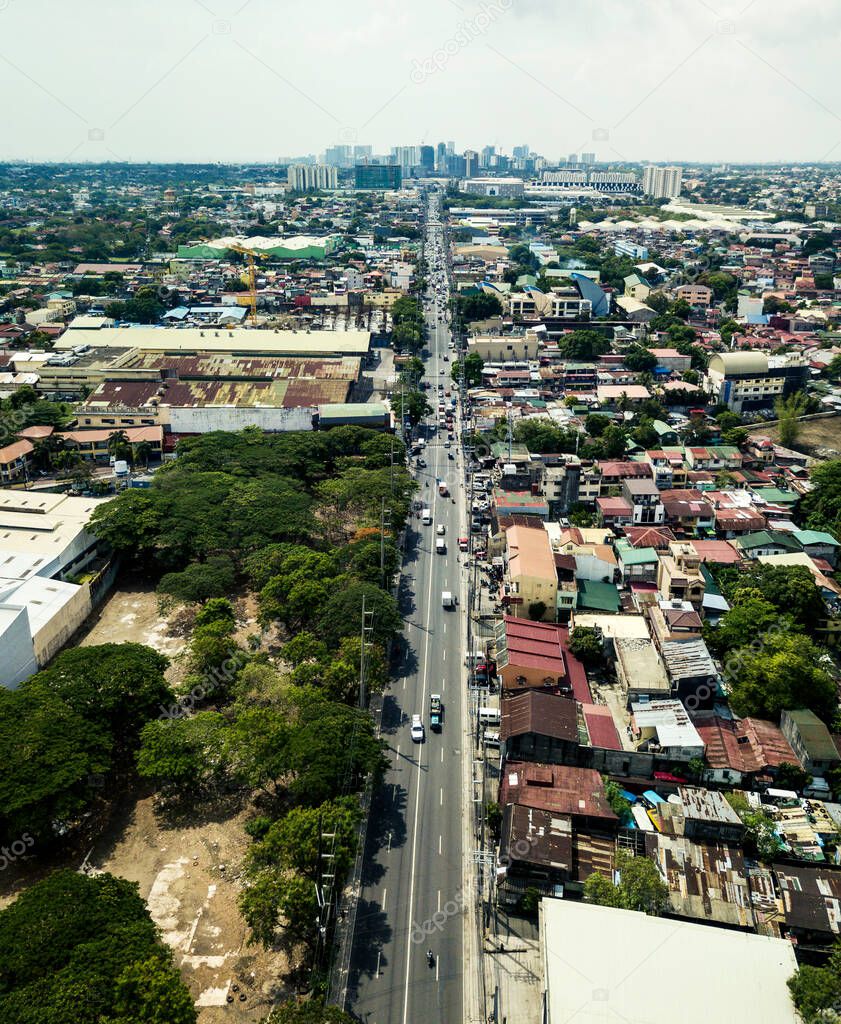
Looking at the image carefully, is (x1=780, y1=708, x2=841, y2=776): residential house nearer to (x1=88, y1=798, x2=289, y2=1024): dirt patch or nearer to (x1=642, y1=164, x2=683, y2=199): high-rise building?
(x1=88, y1=798, x2=289, y2=1024): dirt patch

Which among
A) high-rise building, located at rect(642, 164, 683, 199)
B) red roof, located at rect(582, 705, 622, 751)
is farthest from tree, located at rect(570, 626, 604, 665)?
high-rise building, located at rect(642, 164, 683, 199)

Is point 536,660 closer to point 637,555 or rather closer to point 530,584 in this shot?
point 530,584

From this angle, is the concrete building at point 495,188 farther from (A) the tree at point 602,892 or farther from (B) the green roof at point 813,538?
(A) the tree at point 602,892

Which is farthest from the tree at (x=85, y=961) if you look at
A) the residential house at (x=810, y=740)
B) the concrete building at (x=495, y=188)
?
the concrete building at (x=495, y=188)

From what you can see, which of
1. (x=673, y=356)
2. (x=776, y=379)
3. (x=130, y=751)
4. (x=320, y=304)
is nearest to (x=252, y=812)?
(x=130, y=751)

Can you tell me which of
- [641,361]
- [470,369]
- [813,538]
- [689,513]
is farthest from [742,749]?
[641,361]

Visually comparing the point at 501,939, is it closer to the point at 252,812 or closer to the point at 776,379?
the point at 252,812
